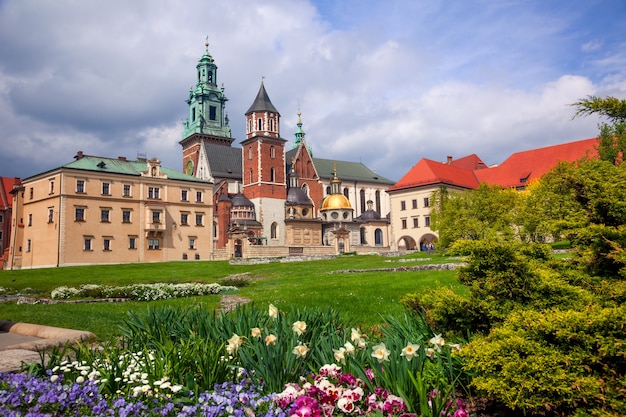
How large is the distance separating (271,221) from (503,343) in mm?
68090

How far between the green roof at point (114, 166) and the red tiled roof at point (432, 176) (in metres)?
29.1

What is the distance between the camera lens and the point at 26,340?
7801 mm

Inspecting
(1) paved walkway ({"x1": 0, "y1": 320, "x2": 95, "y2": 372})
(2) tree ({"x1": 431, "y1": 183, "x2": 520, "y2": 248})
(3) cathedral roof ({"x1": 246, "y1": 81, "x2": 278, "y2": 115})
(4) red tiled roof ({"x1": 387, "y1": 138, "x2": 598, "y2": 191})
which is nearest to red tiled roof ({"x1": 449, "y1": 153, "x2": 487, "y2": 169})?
(4) red tiled roof ({"x1": 387, "y1": 138, "x2": 598, "y2": 191})

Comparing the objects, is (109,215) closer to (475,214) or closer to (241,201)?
(241,201)

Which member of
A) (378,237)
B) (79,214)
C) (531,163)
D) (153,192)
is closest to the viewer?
(79,214)

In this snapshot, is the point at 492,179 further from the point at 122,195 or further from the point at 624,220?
the point at 624,220

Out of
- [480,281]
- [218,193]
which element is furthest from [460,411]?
[218,193]

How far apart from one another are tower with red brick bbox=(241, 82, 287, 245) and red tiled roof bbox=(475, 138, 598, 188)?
29714 millimetres

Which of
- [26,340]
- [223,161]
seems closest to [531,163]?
[223,161]

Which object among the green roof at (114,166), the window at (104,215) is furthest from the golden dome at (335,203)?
the window at (104,215)

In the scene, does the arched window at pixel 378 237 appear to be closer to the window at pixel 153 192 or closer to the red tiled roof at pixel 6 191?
the window at pixel 153 192

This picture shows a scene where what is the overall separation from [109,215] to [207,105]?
1888 inches

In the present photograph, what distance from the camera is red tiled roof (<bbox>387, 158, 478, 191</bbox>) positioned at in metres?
65.1

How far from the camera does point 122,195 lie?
169ft
